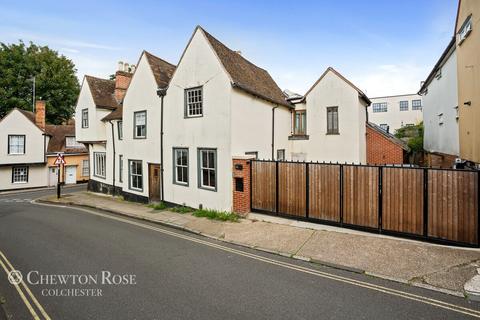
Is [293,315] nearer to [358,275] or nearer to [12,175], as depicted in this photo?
[358,275]

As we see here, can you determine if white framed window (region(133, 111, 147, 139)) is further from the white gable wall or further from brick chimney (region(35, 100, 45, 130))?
brick chimney (region(35, 100, 45, 130))

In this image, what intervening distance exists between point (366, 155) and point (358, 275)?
12.1 meters

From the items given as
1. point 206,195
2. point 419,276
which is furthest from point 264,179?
point 419,276

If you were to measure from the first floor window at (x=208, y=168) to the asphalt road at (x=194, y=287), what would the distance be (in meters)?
3.94

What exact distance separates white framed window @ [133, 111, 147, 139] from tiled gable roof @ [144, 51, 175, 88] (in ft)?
7.04

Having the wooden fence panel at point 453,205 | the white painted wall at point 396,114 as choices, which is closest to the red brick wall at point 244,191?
the wooden fence panel at point 453,205

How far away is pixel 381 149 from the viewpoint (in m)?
16.6

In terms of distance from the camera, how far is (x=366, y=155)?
16.7 metres

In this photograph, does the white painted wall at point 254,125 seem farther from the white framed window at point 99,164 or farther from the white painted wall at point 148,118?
the white framed window at point 99,164

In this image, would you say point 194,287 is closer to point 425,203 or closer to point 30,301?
point 30,301

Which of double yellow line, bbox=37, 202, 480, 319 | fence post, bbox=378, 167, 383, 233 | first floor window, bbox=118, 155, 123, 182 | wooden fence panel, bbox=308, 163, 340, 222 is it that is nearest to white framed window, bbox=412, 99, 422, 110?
wooden fence panel, bbox=308, 163, 340, 222

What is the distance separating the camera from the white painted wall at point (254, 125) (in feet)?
39.1

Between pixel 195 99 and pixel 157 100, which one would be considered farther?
pixel 157 100

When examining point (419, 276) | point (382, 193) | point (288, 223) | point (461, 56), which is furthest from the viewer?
point (461, 56)
